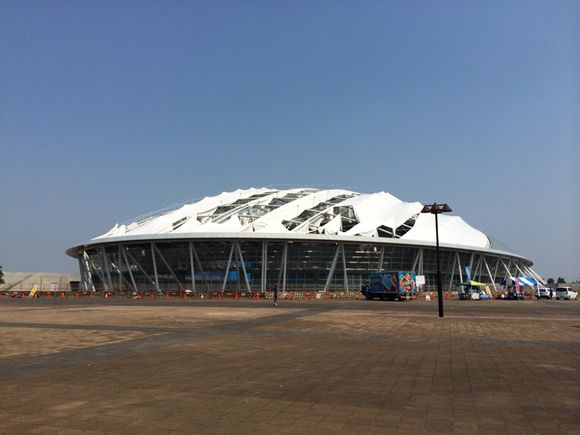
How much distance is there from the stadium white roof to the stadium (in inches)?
6.0

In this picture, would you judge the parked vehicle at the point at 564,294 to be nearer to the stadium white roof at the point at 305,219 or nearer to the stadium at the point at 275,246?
the stadium at the point at 275,246

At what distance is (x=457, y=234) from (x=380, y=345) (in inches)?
2509

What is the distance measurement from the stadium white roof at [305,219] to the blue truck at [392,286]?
9303mm

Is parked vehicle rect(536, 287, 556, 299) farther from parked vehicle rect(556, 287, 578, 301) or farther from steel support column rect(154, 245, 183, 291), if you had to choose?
steel support column rect(154, 245, 183, 291)

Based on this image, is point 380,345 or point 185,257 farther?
point 185,257

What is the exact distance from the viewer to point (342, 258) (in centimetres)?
6400

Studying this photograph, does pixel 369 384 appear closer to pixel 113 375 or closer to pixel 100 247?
pixel 113 375

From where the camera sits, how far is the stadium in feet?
202

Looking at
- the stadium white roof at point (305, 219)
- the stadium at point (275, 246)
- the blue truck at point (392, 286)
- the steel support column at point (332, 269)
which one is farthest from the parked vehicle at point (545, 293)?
the steel support column at point (332, 269)

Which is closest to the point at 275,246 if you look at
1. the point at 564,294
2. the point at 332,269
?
the point at 332,269

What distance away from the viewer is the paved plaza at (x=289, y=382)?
6.52 metres

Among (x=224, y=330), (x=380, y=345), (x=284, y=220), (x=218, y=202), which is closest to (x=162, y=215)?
(x=218, y=202)

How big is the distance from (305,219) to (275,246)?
6155mm

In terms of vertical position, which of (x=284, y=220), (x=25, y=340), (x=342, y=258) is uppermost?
(x=284, y=220)
